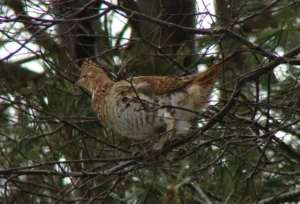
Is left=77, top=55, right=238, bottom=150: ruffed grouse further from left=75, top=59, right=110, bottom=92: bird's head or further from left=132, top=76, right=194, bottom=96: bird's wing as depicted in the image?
left=75, top=59, right=110, bottom=92: bird's head

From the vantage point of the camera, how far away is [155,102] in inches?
235

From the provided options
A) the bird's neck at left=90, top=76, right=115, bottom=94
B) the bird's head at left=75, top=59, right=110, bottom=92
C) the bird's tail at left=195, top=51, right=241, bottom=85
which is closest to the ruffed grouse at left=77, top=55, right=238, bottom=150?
the bird's tail at left=195, top=51, right=241, bottom=85

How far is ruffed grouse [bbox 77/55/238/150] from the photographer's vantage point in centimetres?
580

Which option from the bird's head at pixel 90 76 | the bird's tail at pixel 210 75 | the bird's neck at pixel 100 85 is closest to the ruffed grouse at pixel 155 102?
the bird's tail at pixel 210 75

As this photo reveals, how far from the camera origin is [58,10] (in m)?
5.65

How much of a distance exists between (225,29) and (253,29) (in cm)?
282

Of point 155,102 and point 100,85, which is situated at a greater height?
point 100,85

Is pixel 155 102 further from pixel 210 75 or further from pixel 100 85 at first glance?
pixel 100 85

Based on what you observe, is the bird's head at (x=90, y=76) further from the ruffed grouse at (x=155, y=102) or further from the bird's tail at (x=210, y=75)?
the bird's tail at (x=210, y=75)

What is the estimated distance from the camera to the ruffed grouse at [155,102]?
228 inches

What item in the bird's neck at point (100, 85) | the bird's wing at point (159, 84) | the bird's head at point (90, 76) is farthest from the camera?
the bird's head at point (90, 76)

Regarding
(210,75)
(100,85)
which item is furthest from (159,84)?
(100,85)

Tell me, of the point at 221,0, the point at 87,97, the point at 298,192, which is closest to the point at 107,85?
the point at 87,97

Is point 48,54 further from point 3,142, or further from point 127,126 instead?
point 127,126
